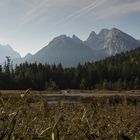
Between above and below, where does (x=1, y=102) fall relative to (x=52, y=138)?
above

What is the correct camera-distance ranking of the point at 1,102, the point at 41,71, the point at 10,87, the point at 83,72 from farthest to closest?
the point at 83,72 < the point at 41,71 < the point at 10,87 < the point at 1,102

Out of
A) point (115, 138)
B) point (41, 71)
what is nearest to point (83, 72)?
point (41, 71)

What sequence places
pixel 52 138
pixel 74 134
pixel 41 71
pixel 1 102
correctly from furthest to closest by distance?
pixel 41 71
pixel 74 134
pixel 1 102
pixel 52 138

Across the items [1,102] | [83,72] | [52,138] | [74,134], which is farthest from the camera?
[83,72]

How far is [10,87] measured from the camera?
146m

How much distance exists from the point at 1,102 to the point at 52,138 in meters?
0.46

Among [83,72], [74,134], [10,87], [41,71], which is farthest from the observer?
A: [83,72]

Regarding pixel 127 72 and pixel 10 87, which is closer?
pixel 10 87

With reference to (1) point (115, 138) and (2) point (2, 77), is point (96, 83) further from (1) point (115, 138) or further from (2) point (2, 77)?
(1) point (115, 138)

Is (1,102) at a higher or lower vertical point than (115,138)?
higher

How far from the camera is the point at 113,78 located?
606 feet

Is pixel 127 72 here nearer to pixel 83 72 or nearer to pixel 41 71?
pixel 83 72

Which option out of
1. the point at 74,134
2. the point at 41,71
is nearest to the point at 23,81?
the point at 41,71

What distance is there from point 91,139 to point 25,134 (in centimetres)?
45
